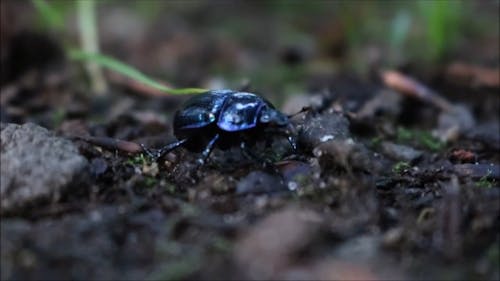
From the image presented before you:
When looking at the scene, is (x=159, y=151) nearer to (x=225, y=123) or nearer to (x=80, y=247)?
(x=225, y=123)

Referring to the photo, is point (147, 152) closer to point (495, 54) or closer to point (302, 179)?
point (302, 179)

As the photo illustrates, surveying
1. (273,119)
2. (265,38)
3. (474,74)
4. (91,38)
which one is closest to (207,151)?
(273,119)

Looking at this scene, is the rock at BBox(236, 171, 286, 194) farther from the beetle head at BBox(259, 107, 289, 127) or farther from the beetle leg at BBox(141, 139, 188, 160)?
the beetle leg at BBox(141, 139, 188, 160)

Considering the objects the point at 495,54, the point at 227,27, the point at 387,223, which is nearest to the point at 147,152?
the point at 387,223

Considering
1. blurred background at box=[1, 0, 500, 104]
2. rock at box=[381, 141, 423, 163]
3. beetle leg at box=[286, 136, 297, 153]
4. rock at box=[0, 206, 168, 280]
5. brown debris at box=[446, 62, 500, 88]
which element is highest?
blurred background at box=[1, 0, 500, 104]

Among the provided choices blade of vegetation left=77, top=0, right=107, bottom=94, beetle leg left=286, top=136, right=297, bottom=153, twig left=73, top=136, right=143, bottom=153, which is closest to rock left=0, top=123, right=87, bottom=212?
twig left=73, top=136, right=143, bottom=153

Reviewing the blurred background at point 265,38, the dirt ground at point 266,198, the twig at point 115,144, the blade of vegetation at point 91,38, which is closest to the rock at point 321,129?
the dirt ground at point 266,198

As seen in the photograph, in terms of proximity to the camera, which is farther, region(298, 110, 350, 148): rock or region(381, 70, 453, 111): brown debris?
region(381, 70, 453, 111): brown debris
